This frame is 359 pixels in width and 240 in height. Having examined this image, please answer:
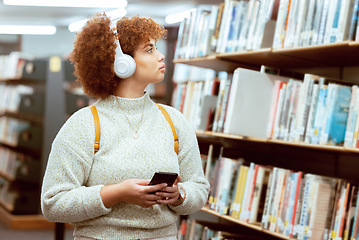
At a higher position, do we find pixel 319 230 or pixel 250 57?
pixel 250 57

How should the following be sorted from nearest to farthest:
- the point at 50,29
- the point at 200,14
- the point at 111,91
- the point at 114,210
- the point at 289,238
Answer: the point at 114,210 < the point at 111,91 < the point at 289,238 < the point at 200,14 < the point at 50,29

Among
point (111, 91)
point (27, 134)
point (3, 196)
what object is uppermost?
point (111, 91)

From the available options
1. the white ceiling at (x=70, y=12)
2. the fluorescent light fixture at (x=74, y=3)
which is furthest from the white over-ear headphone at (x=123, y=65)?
the fluorescent light fixture at (x=74, y=3)

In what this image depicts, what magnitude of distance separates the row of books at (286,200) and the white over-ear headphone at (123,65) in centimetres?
93

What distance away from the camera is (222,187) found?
8.04 ft

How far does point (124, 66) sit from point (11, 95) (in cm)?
499

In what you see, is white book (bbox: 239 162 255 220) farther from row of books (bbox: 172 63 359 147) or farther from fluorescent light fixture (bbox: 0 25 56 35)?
fluorescent light fixture (bbox: 0 25 56 35)

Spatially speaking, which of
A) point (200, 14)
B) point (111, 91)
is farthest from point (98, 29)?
point (200, 14)

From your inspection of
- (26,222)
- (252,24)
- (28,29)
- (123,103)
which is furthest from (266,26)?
(28,29)

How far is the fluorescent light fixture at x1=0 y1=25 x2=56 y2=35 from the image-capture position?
8.51m

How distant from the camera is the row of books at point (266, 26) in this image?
189cm

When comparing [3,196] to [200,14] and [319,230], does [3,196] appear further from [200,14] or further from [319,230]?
[319,230]

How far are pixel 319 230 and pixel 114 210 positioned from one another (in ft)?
2.98

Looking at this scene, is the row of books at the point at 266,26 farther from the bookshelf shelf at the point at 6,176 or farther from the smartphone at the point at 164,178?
the bookshelf shelf at the point at 6,176
